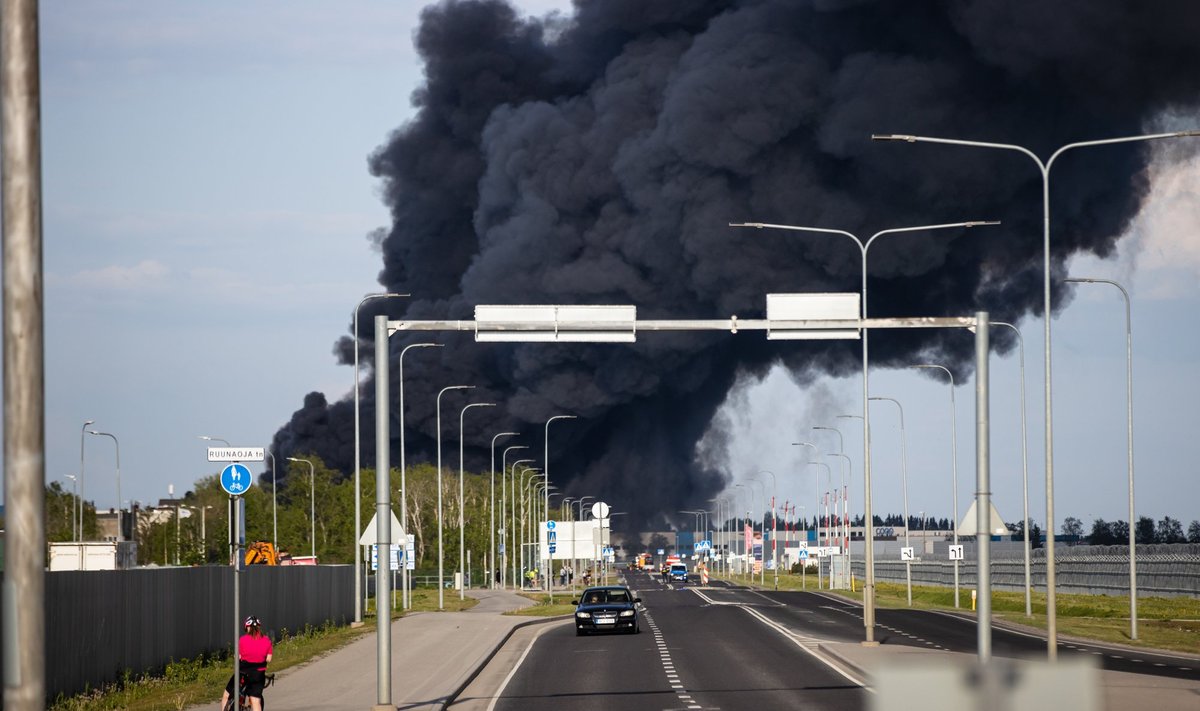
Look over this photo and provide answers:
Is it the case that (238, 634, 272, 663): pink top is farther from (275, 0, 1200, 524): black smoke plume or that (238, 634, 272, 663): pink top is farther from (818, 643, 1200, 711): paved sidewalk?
(275, 0, 1200, 524): black smoke plume

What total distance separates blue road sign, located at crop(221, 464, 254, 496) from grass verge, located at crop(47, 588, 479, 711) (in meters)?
4.43

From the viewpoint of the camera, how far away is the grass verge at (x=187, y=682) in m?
26.7

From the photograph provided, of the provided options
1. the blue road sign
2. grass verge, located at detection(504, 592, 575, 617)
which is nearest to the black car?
grass verge, located at detection(504, 592, 575, 617)

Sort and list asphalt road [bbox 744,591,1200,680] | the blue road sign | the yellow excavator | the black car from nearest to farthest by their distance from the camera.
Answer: the blue road sign < asphalt road [bbox 744,591,1200,680] < the black car < the yellow excavator

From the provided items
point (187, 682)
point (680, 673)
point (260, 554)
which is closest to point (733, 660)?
point (680, 673)

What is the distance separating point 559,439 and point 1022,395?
3113 inches

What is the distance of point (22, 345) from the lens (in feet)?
33.1

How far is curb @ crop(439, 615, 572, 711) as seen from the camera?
90.3 feet

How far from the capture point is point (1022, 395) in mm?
58312

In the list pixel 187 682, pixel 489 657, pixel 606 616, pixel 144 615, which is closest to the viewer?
pixel 144 615

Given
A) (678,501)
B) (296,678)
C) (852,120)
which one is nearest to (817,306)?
(296,678)

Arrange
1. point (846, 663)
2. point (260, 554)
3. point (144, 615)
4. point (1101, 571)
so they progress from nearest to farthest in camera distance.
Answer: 1. point (144, 615)
2. point (846, 663)
3. point (260, 554)
4. point (1101, 571)

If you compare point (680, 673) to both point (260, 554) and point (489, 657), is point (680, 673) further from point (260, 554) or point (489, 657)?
point (260, 554)

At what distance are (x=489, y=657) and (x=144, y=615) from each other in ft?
30.8
